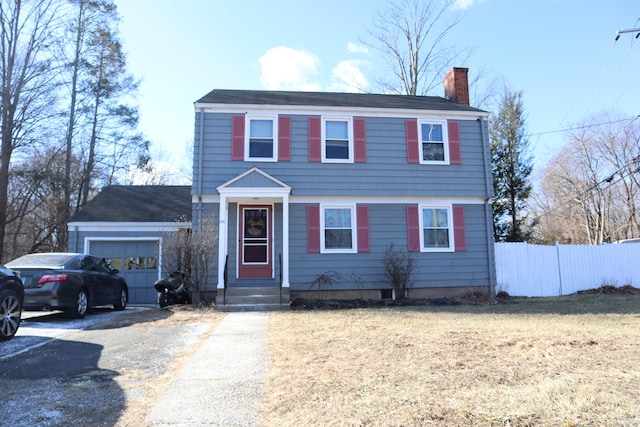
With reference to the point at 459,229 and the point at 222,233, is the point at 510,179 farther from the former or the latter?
the point at 222,233

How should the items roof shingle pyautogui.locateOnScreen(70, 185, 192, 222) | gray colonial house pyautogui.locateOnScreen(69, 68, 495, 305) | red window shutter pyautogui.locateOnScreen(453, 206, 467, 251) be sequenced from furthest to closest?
roof shingle pyautogui.locateOnScreen(70, 185, 192, 222), red window shutter pyautogui.locateOnScreen(453, 206, 467, 251), gray colonial house pyautogui.locateOnScreen(69, 68, 495, 305)

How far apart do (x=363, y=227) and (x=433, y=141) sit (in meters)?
3.53

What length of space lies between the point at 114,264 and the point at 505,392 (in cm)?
1335

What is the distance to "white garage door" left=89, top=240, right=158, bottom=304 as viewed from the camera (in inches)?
552

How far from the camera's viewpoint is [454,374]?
403 cm

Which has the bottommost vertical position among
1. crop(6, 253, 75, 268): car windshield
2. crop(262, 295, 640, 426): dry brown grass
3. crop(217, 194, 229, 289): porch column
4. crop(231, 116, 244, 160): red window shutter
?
crop(262, 295, 640, 426): dry brown grass

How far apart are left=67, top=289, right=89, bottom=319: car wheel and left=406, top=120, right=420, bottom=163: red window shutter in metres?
9.10

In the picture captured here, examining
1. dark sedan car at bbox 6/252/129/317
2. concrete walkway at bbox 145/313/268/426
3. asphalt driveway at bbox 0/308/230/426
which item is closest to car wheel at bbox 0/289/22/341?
asphalt driveway at bbox 0/308/230/426

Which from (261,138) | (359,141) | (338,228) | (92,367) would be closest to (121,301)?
(261,138)

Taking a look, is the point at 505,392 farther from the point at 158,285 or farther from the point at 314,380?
the point at 158,285

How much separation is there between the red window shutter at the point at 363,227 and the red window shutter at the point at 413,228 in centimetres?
124

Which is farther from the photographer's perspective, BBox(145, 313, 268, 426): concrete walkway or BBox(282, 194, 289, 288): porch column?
BBox(282, 194, 289, 288): porch column

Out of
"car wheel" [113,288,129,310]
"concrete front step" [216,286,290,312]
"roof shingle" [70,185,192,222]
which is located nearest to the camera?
"concrete front step" [216,286,290,312]

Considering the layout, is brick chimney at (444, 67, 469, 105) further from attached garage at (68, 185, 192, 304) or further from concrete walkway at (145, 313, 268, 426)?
concrete walkway at (145, 313, 268, 426)
